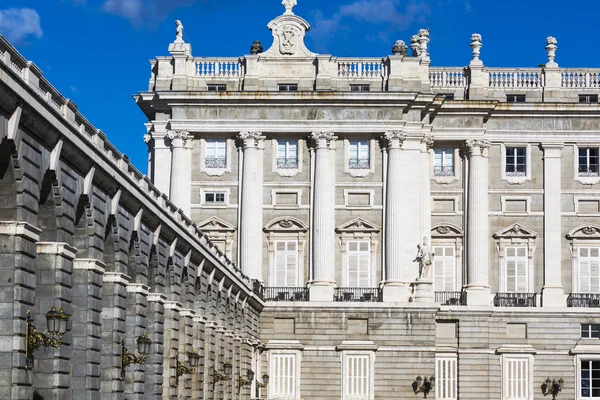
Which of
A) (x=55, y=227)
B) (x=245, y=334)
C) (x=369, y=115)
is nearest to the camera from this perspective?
(x=55, y=227)

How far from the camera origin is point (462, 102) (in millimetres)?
80750

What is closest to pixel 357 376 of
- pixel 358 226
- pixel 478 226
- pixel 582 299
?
pixel 358 226

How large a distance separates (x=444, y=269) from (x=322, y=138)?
9.80 m

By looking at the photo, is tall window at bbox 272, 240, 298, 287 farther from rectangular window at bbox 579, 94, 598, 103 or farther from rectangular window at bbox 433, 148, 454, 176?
rectangular window at bbox 579, 94, 598, 103

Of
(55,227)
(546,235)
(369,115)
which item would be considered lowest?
(55,227)

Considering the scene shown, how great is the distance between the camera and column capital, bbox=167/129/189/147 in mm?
79125

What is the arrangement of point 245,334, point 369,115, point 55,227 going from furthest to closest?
point 369,115 < point 245,334 < point 55,227

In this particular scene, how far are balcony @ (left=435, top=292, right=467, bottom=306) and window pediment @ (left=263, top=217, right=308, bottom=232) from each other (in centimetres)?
799

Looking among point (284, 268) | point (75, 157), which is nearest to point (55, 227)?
point (75, 157)

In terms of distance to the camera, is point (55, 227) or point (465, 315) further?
point (465, 315)

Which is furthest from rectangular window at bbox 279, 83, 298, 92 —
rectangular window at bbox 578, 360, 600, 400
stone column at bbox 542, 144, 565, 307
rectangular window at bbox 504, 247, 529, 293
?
rectangular window at bbox 578, 360, 600, 400

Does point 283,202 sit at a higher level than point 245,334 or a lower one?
higher

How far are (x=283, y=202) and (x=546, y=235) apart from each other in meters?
14.3

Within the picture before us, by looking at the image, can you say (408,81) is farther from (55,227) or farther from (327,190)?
(55,227)
